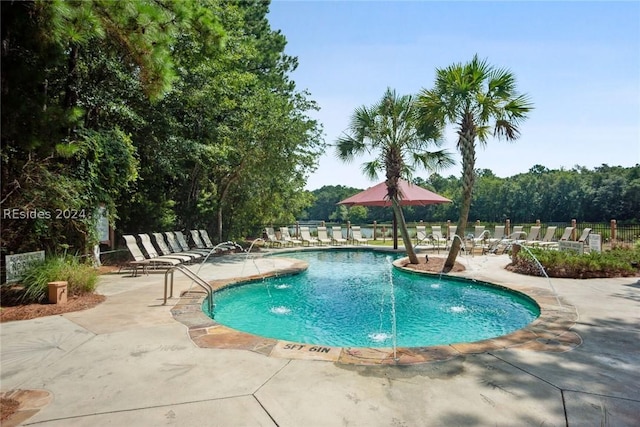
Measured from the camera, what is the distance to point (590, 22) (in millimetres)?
8102

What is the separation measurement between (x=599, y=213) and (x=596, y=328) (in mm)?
50393

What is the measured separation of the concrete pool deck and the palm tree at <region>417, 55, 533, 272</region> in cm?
597

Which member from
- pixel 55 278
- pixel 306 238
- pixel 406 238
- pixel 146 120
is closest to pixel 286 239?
pixel 306 238

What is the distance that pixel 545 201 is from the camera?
50844 mm

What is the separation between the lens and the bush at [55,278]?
19.8 feet

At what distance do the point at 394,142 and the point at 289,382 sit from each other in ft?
32.0

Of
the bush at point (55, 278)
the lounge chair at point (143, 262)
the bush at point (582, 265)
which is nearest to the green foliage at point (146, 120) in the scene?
the bush at point (55, 278)

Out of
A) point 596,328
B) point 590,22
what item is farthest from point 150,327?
point 590,22

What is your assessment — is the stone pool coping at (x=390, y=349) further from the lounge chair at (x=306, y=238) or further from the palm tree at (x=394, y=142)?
the lounge chair at (x=306, y=238)

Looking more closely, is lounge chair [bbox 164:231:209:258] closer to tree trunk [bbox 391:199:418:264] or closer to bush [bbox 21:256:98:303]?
bush [bbox 21:256:98:303]

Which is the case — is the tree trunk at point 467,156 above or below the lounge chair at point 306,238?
above

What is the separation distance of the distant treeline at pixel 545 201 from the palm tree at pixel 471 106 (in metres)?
26.6

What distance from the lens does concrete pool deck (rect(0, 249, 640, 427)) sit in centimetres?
261

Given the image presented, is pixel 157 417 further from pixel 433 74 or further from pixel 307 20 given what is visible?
pixel 307 20
